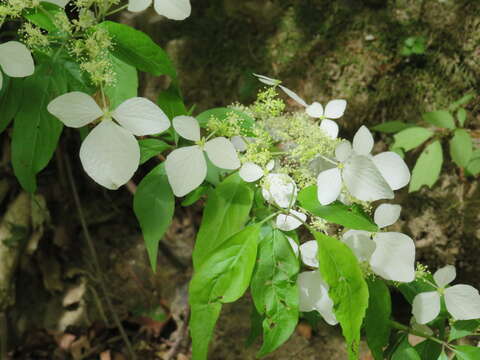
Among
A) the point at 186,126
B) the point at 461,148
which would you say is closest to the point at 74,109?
the point at 186,126

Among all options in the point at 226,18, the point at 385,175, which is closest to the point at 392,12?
the point at 226,18

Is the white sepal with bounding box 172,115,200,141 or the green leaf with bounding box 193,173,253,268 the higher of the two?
the white sepal with bounding box 172,115,200,141

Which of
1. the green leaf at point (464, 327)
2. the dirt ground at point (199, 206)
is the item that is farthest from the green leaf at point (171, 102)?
the dirt ground at point (199, 206)

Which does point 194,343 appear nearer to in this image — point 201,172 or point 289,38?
point 201,172

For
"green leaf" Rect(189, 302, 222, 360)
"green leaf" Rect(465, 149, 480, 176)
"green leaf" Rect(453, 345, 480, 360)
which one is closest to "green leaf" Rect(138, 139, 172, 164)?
"green leaf" Rect(189, 302, 222, 360)

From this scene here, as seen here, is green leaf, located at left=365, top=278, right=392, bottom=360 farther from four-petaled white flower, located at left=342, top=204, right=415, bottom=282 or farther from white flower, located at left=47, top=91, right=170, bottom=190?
white flower, located at left=47, top=91, right=170, bottom=190

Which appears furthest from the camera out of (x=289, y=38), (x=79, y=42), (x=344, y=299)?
(x=289, y=38)

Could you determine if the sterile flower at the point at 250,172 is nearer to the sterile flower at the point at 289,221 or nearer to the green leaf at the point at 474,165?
the sterile flower at the point at 289,221
